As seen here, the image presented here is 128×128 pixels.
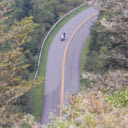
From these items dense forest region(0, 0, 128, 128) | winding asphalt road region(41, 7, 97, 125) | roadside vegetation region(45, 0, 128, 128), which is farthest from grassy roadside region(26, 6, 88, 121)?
roadside vegetation region(45, 0, 128, 128)

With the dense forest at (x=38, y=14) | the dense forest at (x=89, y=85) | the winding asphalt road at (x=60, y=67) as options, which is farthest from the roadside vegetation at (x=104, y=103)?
the dense forest at (x=38, y=14)

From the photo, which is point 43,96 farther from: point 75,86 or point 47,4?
point 47,4

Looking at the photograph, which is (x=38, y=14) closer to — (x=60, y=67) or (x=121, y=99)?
(x=60, y=67)

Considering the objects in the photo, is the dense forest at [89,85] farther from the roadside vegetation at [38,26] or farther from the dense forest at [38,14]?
the dense forest at [38,14]

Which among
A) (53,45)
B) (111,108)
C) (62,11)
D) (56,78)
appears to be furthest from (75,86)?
(62,11)

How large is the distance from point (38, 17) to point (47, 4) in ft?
15.6

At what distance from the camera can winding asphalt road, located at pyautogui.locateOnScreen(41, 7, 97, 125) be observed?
693 inches

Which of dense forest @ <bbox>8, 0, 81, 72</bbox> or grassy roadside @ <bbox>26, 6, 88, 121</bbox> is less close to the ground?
dense forest @ <bbox>8, 0, 81, 72</bbox>

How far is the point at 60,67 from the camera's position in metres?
20.9

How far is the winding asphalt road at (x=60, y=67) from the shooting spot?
57.8 feet

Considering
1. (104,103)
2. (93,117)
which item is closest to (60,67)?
(104,103)

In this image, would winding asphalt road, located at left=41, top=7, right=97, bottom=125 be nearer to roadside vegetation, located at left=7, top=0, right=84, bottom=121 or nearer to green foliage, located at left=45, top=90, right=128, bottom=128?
roadside vegetation, located at left=7, top=0, right=84, bottom=121

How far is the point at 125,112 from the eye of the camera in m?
4.55

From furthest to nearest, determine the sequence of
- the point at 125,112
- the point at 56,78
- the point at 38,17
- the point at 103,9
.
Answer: the point at 38,17 → the point at 56,78 → the point at 103,9 → the point at 125,112
